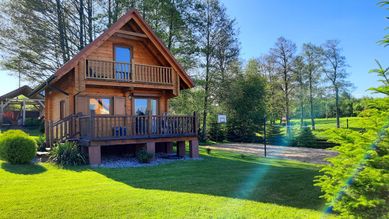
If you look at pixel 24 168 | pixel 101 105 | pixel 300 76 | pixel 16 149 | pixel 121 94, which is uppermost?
pixel 300 76

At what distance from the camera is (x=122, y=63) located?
14.2 metres

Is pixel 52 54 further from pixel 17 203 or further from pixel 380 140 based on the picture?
pixel 380 140

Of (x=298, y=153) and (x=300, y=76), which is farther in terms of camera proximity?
(x=300, y=76)

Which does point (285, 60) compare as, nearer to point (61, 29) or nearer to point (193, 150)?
point (61, 29)

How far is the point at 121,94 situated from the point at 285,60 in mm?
26262

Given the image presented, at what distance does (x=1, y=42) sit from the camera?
22.2 m

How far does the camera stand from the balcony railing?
1352cm

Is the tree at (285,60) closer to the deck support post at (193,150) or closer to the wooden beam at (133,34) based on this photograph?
the deck support post at (193,150)

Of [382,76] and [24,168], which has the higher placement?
[382,76]

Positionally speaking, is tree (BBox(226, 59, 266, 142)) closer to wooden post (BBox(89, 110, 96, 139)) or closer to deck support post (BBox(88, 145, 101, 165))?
wooden post (BBox(89, 110, 96, 139))

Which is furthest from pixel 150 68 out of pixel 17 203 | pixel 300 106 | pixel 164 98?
pixel 300 106

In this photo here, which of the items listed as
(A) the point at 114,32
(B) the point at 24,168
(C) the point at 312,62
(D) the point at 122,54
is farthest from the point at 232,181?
(C) the point at 312,62

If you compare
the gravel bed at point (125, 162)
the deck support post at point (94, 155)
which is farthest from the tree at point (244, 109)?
the deck support post at point (94, 155)

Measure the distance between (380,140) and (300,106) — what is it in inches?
1514
